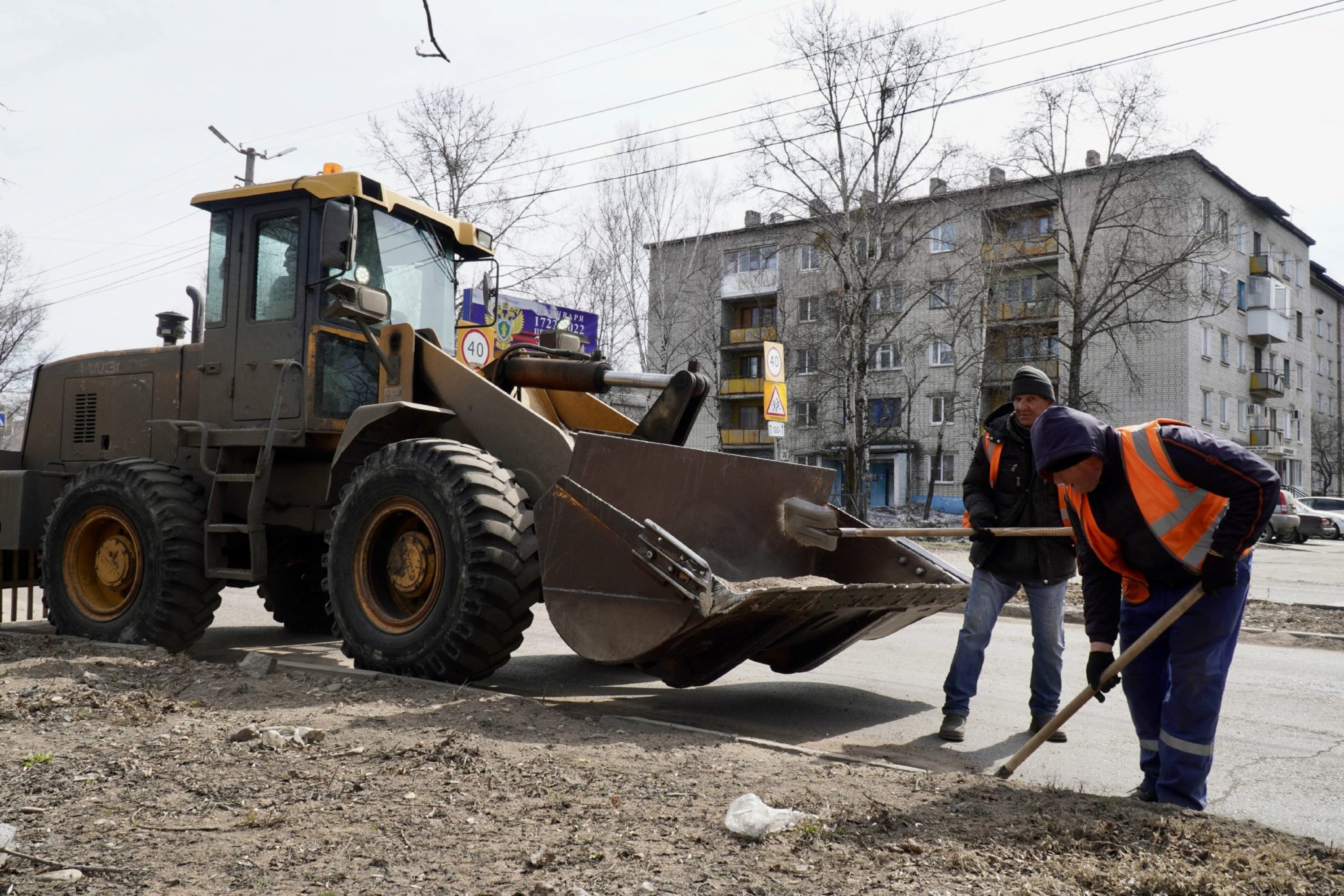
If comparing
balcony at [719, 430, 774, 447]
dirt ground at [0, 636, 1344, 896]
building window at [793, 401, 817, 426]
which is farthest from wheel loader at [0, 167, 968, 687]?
balcony at [719, 430, 774, 447]

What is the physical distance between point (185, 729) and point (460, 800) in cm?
169

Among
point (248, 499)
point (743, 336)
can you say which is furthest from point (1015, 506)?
point (743, 336)

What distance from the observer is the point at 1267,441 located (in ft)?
160

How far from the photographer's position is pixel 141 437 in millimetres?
8289

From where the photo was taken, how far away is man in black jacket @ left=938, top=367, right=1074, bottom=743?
5453 millimetres

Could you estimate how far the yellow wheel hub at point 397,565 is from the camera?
6078 mm

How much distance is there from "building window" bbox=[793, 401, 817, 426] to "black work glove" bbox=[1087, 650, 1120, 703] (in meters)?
39.3

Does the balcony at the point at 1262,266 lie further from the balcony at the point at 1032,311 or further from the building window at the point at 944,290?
the building window at the point at 944,290

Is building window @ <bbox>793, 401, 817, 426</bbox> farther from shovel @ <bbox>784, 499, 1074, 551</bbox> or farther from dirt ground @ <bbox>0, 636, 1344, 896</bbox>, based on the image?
dirt ground @ <bbox>0, 636, 1344, 896</bbox>

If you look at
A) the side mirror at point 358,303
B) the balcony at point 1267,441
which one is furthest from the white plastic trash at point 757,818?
the balcony at point 1267,441

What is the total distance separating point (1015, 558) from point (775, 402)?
869 centimetres

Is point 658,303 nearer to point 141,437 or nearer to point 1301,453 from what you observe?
point 141,437

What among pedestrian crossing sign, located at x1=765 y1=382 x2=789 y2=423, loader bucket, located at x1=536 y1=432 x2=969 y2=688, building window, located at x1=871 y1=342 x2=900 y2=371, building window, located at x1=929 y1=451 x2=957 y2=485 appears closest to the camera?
loader bucket, located at x1=536 y1=432 x2=969 y2=688

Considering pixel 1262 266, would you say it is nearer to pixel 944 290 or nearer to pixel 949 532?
pixel 944 290
